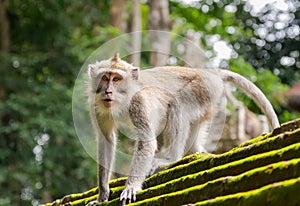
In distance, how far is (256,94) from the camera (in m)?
5.87

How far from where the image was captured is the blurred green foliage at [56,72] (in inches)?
681

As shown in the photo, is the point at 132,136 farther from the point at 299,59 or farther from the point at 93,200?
the point at 299,59

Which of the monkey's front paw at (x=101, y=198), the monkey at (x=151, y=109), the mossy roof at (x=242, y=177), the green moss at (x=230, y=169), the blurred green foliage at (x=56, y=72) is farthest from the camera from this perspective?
the blurred green foliage at (x=56, y=72)

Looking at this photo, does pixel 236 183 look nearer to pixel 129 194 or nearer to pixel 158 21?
pixel 129 194

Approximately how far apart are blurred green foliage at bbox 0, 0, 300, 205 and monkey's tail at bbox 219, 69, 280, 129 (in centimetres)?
911

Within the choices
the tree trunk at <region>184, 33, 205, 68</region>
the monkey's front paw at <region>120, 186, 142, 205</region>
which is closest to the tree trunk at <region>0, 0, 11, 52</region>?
the tree trunk at <region>184, 33, 205, 68</region>

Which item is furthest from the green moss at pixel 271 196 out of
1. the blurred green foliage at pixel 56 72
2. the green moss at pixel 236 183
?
the blurred green foliage at pixel 56 72

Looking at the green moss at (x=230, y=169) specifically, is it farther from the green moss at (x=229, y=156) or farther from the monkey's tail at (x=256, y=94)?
the monkey's tail at (x=256, y=94)

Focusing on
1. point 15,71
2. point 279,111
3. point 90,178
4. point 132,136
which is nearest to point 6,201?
point 90,178

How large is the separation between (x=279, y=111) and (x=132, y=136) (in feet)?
37.8

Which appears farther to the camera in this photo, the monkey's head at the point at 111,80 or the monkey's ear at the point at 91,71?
the monkey's ear at the point at 91,71

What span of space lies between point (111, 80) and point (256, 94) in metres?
1.33

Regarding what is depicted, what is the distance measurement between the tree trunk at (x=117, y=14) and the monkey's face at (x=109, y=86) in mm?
13567

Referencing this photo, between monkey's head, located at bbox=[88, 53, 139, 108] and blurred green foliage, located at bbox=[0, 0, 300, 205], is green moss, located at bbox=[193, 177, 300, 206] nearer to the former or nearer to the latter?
monkey's head, located at bbox=[88, 53, 139, 108]
